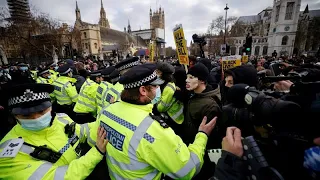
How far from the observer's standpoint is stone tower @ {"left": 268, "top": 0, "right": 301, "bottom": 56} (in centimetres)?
4675

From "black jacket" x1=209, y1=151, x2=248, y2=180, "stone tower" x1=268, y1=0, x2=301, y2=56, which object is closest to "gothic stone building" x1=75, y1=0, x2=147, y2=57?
"stone tower" x1=268, y1=0, x2=301, y2=56

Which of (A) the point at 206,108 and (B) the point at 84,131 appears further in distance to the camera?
(A) the point at 206,108

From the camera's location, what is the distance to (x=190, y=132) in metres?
2.62

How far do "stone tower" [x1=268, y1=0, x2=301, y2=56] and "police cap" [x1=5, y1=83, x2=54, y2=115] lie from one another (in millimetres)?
60937

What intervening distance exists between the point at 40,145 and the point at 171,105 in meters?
2.14

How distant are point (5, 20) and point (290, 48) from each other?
64.7m

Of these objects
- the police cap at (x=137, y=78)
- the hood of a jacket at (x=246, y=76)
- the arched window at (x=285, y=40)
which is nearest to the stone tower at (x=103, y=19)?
the arched window at (x=285, y=40)

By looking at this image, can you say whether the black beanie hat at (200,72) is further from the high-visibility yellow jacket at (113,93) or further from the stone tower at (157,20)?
the stone tower at (157,20)

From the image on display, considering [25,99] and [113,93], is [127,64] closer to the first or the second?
[113,93]

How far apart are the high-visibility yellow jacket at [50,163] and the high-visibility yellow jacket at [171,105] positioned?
61.5 inches

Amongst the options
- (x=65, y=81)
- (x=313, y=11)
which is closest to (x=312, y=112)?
(x=65, y=81)

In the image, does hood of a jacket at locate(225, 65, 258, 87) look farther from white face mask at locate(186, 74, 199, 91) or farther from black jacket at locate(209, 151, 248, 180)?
black jacket at locate(209, 151, 248, 180)

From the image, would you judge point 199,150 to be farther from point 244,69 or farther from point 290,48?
point 290,48

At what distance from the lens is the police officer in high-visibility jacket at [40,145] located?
1394 millimetres
